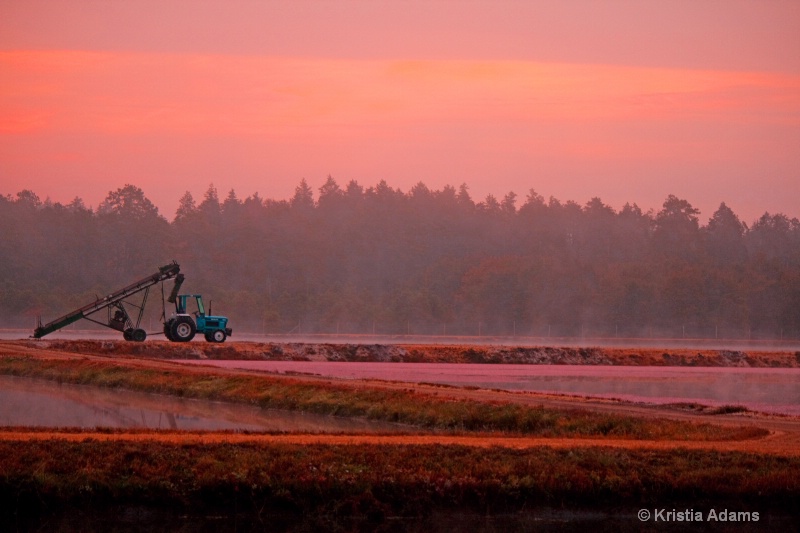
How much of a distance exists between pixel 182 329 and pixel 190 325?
58 cm

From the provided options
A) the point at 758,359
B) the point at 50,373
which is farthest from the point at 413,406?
the point at 758,359

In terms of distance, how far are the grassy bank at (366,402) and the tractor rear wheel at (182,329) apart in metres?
10.4

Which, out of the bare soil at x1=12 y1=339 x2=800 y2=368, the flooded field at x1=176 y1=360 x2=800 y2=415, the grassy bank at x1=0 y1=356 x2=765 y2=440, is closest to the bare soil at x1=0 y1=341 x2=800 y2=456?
the bare soil at x1=12 y1=339 x2=800 y2=368

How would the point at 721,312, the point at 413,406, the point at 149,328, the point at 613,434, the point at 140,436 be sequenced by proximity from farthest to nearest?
the point at 721,312, the point at 149,328, the point at 413,406, the point at 613,434, the point at 140,436

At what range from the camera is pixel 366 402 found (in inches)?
1460

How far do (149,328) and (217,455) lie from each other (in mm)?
89798

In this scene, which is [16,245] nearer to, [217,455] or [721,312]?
[721,312]

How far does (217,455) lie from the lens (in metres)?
22.5

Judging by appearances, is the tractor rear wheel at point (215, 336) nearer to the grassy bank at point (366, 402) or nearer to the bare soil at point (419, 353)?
the bare soil at point (419, 353)

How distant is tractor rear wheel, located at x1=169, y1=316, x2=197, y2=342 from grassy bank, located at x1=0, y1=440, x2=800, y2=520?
40.2 meters

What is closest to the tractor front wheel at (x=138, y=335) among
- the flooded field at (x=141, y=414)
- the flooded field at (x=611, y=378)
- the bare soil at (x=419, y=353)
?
the bare soil at (x=419, y=353)

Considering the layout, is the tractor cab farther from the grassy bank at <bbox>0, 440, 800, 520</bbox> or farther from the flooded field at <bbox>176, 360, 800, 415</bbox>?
the grassy bank at <bbox>0, 440, 800, 520</bbox>

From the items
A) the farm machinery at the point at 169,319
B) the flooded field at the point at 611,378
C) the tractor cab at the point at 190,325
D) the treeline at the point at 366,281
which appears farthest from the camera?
the treeline at the point at 366,281

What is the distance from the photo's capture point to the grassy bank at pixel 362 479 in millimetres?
20953
